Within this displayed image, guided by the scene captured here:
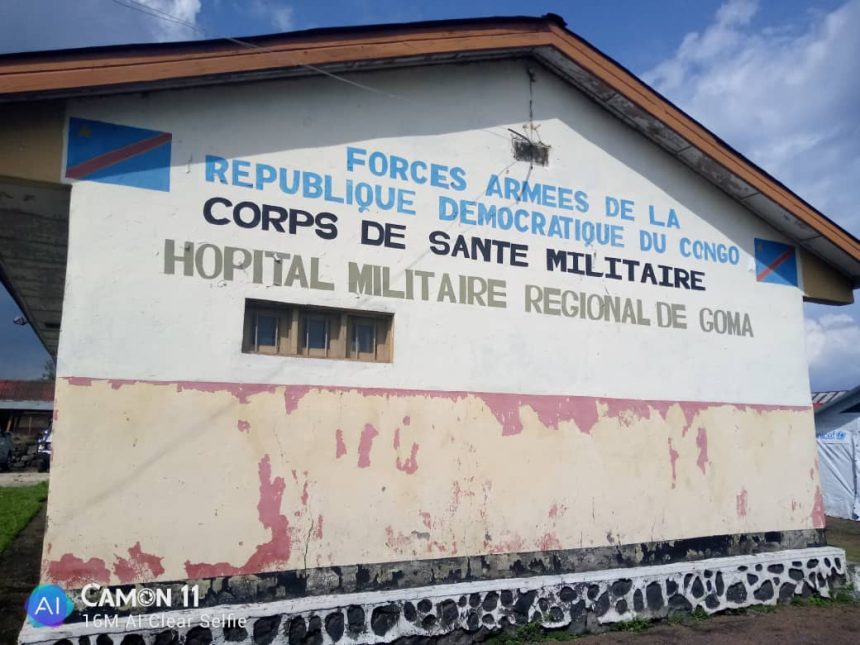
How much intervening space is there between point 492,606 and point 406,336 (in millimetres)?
2790

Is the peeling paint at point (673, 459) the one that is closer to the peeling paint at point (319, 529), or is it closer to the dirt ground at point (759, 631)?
the dirt ground at point (759, 631)

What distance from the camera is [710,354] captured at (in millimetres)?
8594

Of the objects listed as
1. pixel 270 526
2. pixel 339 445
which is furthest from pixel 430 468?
pixel 270 526

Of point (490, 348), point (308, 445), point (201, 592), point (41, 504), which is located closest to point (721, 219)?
point (490, 348)

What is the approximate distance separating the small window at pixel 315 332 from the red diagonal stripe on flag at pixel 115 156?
1594 millimetres

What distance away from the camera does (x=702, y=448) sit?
Answer: 829 centimetres

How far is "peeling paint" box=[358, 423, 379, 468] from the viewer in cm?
636

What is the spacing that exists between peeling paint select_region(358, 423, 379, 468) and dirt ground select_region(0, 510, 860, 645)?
9.66 ft

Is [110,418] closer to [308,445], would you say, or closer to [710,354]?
[308,445]

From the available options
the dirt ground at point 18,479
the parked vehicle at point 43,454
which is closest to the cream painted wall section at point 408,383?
the dirt ground at point 18,479

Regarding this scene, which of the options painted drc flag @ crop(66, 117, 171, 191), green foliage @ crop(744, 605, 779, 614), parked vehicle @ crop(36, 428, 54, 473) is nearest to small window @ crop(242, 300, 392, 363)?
painted drc flag @ crop(66, 117, 171, 191)

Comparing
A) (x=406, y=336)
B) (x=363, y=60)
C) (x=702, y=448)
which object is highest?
(x=363, y=60)

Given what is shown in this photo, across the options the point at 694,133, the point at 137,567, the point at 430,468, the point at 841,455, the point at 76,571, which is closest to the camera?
the point at 76,571

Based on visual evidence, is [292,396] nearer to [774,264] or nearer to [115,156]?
[115,156]
